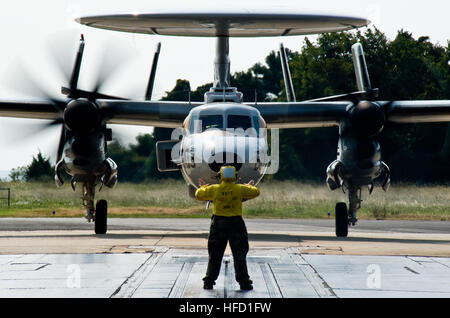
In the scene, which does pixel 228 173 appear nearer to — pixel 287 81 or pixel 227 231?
pixel 227 231

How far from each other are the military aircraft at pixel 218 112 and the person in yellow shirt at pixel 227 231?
6.32m

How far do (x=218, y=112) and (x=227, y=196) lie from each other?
657 cm

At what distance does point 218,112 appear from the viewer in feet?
57.0

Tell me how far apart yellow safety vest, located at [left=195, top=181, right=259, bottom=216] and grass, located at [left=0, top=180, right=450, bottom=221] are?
903 inches

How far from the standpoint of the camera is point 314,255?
15.4 m

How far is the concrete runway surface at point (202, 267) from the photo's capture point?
10.5 m

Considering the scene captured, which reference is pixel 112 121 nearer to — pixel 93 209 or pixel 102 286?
pixel 93 209

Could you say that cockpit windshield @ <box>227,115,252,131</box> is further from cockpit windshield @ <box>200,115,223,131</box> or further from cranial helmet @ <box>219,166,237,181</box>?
cranial helmet @ <box>219,166,237,181</box>

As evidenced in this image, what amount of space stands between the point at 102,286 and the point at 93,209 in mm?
11709

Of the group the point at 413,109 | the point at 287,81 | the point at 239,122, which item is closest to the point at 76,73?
the point at 239,122

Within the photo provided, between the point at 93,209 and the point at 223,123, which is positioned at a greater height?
the point at 223,123

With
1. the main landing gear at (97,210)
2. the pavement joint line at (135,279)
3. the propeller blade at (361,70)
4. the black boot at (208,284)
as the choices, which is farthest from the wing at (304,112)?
the black boot at (208,284)

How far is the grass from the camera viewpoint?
36.0m
